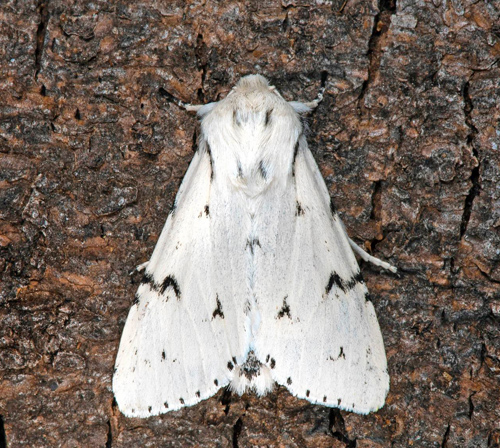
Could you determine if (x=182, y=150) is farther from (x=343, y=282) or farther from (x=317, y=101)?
(x=343, y=282)

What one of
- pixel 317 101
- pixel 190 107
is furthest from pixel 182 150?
pixel 317 101

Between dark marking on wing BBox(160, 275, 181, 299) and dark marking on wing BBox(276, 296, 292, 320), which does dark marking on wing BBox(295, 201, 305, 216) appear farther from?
dark marking on wing BBox(160, 275, 181, 299)

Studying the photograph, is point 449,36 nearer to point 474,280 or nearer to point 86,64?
point 474,280

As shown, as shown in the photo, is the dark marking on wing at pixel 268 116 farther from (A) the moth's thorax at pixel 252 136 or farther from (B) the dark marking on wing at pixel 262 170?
(B) the dark marking on wing at pixel 262 170

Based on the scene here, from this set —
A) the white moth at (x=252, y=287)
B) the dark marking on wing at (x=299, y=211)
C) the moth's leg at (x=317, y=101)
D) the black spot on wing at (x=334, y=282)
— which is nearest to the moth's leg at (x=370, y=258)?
the white moth at (x=252, y=287)

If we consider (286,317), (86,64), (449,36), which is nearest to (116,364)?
(286,317)

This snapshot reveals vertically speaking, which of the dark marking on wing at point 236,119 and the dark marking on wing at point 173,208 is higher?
the dark marking on wing at point 236,119
